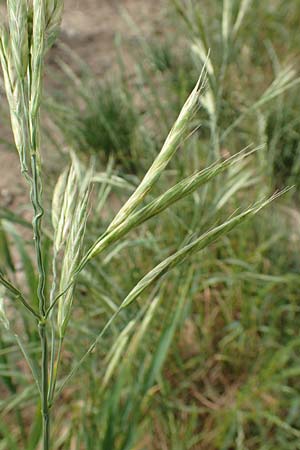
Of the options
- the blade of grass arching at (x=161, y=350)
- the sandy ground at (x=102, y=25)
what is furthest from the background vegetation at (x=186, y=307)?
the sandy ground at (x=102, y=25)

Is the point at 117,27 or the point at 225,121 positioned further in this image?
the point at 117,27

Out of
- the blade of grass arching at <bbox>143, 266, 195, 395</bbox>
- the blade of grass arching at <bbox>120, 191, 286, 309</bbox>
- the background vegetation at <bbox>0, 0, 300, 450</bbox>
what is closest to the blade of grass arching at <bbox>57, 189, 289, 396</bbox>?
the blade of grass arching at <bbox>120, 191, 286, 309</bbox>

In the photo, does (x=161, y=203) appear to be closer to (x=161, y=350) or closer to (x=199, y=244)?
(x=199, y=244)

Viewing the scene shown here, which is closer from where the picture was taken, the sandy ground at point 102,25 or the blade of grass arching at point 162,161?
the blade of grass arching at point 162,161

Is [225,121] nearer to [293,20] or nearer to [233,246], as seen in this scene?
[233,246]

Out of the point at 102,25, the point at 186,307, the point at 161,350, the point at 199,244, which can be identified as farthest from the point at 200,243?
the point at 102,25

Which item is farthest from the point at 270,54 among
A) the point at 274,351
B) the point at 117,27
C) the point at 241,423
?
the point at 241,423

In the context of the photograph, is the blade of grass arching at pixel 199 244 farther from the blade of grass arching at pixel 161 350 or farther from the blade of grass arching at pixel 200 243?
the blade of grass arching at pixel 161 350

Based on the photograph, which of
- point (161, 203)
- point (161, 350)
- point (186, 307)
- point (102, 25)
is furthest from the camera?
point (102, 25)

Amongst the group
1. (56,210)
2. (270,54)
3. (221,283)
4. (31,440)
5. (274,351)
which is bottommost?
(274,351)
